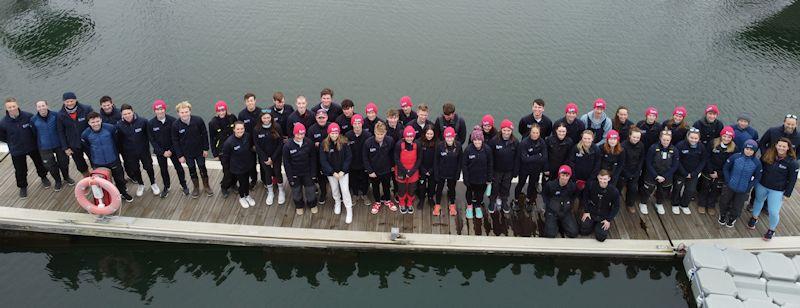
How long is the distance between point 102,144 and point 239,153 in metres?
2.22

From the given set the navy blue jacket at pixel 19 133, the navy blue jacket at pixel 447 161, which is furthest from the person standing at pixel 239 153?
the navy blue jacket at pixel 19 133

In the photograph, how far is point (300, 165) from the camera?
9523 millimetres

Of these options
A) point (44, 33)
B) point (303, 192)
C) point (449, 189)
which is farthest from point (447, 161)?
point (44, 33)

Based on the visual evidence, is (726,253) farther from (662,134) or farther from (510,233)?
(510,233)

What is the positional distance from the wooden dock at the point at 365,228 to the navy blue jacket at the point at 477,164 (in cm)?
102

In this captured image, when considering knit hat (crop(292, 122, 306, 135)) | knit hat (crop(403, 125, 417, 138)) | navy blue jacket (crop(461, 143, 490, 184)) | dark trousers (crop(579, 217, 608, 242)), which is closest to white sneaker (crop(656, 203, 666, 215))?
dark trousers (crop(579, 217, 608, 242))

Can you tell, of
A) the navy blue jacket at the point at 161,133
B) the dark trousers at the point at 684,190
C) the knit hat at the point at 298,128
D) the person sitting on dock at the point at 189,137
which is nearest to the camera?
the knit hat at the point at 298,128

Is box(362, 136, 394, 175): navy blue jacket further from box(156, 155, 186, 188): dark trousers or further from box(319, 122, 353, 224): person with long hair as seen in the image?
box(156, 155, 186, 188): dark trousers

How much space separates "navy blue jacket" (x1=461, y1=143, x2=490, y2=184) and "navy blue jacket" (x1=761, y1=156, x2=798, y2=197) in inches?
168

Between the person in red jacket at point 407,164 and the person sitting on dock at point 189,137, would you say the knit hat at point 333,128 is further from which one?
the person sitting on dock at point 189,137

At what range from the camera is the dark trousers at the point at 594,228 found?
9703 millimetres

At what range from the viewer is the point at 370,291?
9875mm

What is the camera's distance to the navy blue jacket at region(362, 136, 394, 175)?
30.7 feet

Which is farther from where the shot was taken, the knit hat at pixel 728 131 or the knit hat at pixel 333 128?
the knit hat at pixel 728 131
